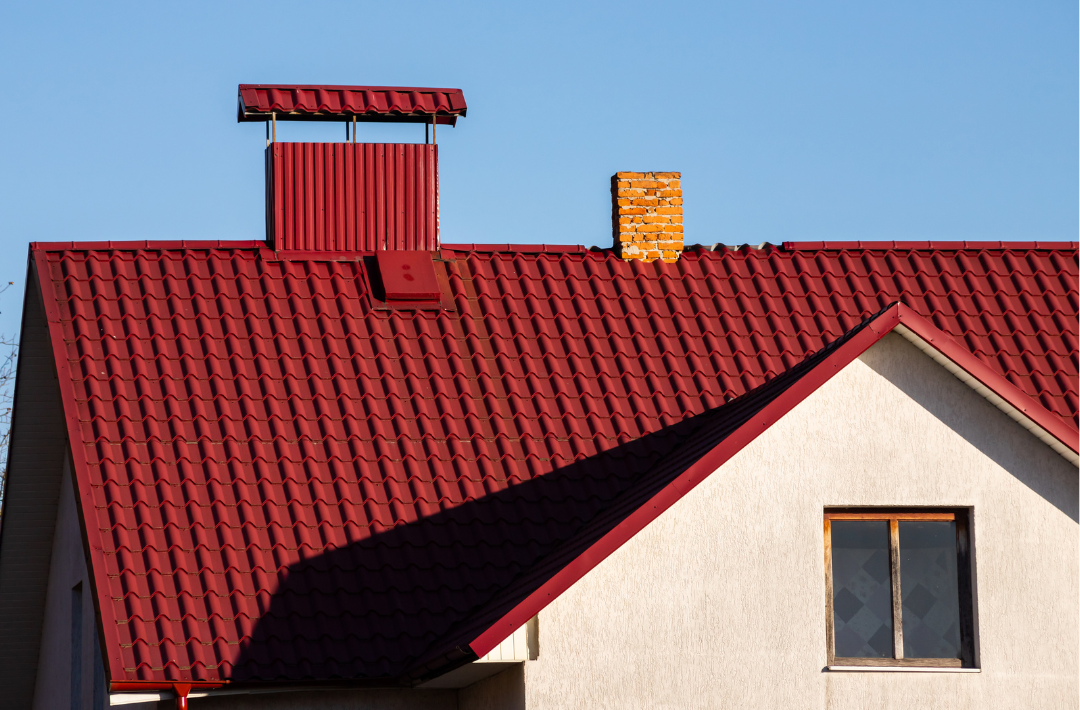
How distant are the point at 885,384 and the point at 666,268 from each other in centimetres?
506

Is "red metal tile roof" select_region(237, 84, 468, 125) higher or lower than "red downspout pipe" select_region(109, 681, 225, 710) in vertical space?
higher

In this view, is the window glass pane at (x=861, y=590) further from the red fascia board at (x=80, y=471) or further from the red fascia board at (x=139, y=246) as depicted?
the red fascia board at (x=139, y=246)

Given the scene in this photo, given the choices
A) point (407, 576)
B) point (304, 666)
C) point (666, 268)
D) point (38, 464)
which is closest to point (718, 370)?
point (666, 268)

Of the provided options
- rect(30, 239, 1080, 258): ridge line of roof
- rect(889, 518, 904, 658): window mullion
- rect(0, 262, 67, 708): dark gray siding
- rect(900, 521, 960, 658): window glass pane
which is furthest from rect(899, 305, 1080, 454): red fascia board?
rect(0, 262, 67, 708): dark gray siding

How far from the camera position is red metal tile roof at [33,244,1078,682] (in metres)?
11.4

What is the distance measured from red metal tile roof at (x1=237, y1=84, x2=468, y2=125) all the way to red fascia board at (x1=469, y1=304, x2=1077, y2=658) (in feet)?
23.0

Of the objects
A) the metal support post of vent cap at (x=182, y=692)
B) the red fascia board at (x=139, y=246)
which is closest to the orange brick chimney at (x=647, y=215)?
the red fascia board at (x=139, y=246)

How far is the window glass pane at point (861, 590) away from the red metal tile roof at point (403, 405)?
121cm

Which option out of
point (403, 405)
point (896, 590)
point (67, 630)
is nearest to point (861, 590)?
point (896, 590)

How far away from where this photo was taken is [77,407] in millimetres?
12633

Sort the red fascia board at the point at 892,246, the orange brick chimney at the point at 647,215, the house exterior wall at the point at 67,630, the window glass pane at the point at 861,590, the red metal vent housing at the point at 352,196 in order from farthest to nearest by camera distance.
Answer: the red fascia board at the point at 892,246 < the orange brick chimney at the point at 647,215 < the red metal vent housing at the point at 352,196 < the house exterior wall at the point at 67,630 < the window glass pane at the point at 861,590

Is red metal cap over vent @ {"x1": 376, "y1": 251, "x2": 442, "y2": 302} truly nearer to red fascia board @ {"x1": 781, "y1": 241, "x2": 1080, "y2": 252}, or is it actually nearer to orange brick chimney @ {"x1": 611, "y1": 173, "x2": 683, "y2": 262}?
orange brick chimney @ {"x1": 611, "y1": 173, "x2": 683, "y2": 262}

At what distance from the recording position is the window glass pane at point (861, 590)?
10.3 m

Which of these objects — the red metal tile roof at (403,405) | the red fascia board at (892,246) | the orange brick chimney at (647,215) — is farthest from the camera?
the red fascia board at (892,246)
